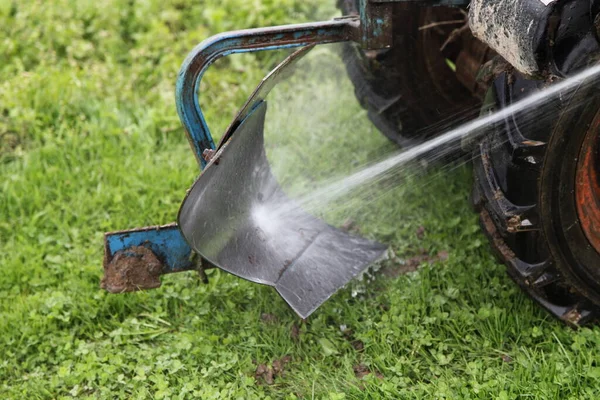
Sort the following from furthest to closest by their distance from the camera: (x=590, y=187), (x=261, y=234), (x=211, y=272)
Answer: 1. (x=211, y=272)
2. (x=261, y=234)
3. (x=590, y=187)

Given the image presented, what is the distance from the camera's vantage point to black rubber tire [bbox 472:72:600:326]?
219 centimetres

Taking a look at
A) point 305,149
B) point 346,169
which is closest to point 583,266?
point 346,169

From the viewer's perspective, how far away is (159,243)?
8.74 ft

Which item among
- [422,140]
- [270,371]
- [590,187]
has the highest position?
[590,187]

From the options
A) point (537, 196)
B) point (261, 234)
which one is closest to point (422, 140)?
point (261, 234)

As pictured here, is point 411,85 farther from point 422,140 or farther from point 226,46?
point 226,46

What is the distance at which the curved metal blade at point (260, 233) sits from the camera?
8.11ft

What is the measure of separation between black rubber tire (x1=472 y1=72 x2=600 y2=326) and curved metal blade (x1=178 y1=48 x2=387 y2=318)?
26.1 inches

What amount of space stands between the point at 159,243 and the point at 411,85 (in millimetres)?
1174

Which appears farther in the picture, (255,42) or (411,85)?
(411,85)

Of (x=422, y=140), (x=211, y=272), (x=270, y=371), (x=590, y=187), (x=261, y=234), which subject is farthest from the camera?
(x=422, y=140)

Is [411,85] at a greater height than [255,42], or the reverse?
[255,42]

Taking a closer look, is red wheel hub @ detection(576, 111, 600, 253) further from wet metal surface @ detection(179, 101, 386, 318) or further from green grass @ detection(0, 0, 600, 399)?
wet metal surface @ detection(179, 101, 386, 318)

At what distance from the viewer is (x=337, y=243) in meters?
3.03
